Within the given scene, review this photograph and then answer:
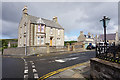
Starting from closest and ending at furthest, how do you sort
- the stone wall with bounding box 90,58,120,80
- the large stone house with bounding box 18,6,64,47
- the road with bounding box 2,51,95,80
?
the stone wall with bounding box 90,58,120,80 < the road with bounding box 2,51,95,80 < the large stone house with bounding box 18,6,64,47

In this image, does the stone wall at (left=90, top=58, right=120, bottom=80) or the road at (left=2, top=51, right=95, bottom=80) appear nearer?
the stone wall at (left=90, top=58, right=120, bottom=80)

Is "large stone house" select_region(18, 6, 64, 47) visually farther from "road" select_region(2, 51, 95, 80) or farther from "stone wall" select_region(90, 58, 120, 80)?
"stone wall" select_region(90, 58, 120, 80)

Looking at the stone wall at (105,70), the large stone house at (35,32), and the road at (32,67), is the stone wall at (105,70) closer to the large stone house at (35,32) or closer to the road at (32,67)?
the road at (32,67)

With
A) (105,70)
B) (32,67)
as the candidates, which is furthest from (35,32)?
(105,70)

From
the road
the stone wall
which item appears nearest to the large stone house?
the road

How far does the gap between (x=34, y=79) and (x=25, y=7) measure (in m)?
24.7

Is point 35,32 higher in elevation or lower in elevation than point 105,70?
higher

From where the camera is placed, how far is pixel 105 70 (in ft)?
10.5

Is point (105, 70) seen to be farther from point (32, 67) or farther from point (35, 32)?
point (35, 32)

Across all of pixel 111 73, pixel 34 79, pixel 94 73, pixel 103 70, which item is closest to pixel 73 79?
pixel 94 73

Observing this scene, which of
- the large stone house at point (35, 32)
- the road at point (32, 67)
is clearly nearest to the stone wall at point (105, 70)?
the road at point (32, 67)

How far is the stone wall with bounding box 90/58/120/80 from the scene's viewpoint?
8.90 feet

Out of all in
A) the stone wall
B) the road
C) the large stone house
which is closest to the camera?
the stone wall

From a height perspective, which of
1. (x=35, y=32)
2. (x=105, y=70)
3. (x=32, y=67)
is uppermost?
(x=35, y=32)
